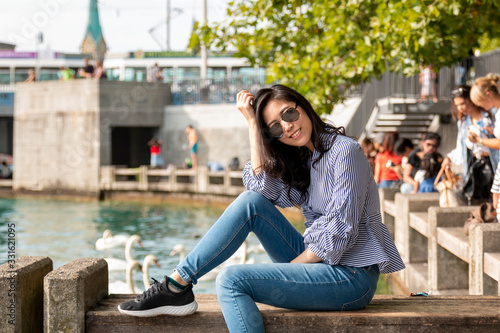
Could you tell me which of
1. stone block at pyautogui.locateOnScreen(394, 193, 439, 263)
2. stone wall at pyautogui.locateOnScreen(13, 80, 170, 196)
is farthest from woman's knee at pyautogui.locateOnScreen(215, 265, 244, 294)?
stone wall at pyautogui.locateOnScreen(13, 80, 170, 196)

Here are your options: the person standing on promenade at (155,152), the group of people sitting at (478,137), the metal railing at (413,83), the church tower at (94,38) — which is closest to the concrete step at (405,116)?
the metal railing at (413,83)

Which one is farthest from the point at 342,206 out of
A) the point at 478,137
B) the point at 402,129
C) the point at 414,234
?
the point at 402,129

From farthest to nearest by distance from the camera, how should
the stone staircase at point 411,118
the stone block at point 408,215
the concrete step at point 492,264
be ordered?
the stone staircase at point 411,118
the stone block at point 408,215
the concrete step at point 492,264

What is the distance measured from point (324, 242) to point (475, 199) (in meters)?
3.72

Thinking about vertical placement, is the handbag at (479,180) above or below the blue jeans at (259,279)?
above

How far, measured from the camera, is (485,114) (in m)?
6.34

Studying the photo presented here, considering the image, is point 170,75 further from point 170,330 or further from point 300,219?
point 170,330

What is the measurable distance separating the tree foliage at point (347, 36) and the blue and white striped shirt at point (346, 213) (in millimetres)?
4919

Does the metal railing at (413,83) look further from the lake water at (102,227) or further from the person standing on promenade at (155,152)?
the person standing on promenade at (155,152)

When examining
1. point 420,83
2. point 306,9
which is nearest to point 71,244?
point 306,9

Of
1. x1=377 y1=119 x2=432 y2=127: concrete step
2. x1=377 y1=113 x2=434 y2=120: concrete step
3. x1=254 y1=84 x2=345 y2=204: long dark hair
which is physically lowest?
x1=254 y1=84 x2=345 y2=204: long dark hair

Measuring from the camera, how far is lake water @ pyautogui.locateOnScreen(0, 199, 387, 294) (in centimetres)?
1372

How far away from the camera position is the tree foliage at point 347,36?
8.88m

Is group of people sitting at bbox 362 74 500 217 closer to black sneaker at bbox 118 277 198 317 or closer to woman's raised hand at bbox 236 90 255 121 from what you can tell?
woman's raised hand at bbox 236 90 255 121
